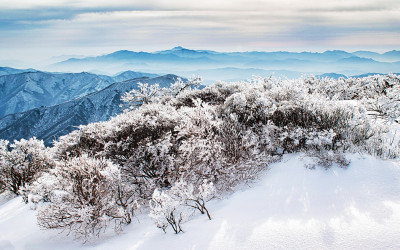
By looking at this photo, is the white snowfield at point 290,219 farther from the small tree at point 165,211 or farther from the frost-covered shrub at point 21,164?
the frost-covered shrub at point 21,164

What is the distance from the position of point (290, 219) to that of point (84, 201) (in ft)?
15.5

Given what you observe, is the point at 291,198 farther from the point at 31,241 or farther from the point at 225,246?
the point at 31,241

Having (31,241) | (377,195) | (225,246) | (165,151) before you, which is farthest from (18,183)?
(377,195)

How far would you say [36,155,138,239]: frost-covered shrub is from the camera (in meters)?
5.25

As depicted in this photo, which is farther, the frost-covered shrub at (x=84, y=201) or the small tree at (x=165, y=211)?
the frost-covered shrub at (x=84, y=201)

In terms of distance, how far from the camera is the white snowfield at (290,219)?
3.62 metres

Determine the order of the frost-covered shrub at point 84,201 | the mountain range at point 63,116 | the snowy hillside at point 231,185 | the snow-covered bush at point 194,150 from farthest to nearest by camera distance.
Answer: the mountain range at point 63,116, the snow-covered bush at point 194,150, the frost-covered shrub at point 84,201, the snowy hillside at point 231,185

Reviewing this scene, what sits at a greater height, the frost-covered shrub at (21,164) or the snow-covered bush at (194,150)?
the snow-covered bush at (194,150)

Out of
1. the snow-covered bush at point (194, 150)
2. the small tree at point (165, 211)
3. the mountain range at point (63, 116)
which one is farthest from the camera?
the mountain range at point (63, 116)

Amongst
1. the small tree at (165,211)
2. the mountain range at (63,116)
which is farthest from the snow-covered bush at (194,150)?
the mountain range at (63,116)

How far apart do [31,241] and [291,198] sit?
6089mm

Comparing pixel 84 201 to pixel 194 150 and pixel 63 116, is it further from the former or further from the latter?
pixel 63 116

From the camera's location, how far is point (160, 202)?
4.59 metres

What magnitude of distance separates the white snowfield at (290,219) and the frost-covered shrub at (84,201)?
0.36 meters
